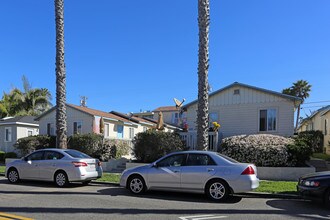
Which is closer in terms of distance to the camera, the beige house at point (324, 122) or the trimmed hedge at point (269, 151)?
the trimmed hedge at point (269, 151)

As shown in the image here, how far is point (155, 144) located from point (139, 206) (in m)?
9.58

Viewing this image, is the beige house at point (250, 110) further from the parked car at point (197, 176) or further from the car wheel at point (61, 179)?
the car wheel at point (61, 179)

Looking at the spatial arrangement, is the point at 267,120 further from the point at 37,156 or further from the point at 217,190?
the point at 37,156

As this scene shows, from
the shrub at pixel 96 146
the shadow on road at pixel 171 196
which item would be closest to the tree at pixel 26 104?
the shrub at pixel 96 146

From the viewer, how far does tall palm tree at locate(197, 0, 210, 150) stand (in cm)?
1479

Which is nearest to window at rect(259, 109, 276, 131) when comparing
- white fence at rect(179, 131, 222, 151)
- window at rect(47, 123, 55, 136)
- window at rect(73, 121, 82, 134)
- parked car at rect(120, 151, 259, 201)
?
white fence at rect(179, 131, 222, 151)

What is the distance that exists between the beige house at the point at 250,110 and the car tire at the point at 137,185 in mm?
10971

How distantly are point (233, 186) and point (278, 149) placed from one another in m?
7.06

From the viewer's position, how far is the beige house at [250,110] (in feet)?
64.0

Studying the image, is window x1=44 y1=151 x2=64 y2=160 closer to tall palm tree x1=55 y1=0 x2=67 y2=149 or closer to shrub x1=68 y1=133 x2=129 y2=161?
tall palm tree x1=55 y1=0 x2=67 y2=149

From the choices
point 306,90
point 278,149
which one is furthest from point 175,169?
point 306,90

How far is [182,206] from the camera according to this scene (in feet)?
29.4

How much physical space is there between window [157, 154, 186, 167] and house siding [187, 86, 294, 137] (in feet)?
35.4

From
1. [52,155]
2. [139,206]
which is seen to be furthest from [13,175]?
[139,206]
